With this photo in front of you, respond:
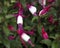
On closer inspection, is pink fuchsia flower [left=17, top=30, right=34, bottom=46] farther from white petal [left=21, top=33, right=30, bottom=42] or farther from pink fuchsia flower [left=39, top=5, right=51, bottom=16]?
pink fuchsia flower [left=39, top=5, right=51, bottom=16]

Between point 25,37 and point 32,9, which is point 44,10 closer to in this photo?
point 32,9

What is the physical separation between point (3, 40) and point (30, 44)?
220mm

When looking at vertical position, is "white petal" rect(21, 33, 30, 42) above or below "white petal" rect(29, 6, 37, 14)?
below

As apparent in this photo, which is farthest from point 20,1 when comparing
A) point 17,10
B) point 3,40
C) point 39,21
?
point 3,40

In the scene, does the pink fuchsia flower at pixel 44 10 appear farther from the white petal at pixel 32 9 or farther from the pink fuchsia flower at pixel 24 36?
the pink fuchsia flower at pixel 24 36

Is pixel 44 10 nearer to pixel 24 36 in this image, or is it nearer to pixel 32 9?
pixel 32 9

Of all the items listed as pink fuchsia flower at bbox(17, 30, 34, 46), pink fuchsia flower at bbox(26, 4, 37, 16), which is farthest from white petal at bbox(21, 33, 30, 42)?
pink fuchsia flower at bbox(26, 4, 37, 16)

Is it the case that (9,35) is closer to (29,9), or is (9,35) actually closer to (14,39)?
(14,39)

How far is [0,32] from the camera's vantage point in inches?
78.1

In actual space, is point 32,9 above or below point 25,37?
above

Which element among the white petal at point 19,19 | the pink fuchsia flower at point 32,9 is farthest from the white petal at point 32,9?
the white petal at point 19,19

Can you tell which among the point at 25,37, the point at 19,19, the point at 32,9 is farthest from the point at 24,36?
the point at 32,9

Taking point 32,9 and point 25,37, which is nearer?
point 25,37

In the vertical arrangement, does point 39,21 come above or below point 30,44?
above
